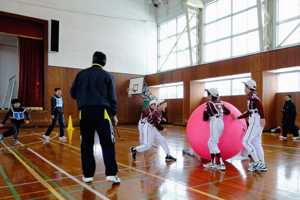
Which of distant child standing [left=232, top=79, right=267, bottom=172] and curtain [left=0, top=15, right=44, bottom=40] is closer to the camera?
distant child standing [left=232, top=79, right=267, bottom=172]

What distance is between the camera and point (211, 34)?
1725 cm

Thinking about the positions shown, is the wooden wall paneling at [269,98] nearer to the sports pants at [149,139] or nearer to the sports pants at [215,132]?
the sports pants at [149,139]

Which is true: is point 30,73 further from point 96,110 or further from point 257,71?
point 96,110

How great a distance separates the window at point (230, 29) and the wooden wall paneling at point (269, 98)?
7.36 feet

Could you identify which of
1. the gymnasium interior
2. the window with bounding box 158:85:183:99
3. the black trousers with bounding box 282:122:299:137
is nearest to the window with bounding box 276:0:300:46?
the gymnasium interior

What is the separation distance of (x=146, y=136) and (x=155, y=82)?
14204 millimetres

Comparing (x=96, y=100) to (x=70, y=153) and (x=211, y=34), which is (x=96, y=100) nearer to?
(x=70, y=153)

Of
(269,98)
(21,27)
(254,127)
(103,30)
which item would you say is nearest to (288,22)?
(269,98)

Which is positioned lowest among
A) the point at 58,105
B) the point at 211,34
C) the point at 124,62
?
the point at 58,105

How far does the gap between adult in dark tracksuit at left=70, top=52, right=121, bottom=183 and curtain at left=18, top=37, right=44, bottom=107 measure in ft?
46.2

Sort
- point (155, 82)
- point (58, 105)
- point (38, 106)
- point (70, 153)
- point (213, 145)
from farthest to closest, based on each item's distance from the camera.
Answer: point (155, 82) < point (38, 106) < point (58, 105) < point (70, 153) < point (213, 145)

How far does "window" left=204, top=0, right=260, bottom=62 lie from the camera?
14.7 m

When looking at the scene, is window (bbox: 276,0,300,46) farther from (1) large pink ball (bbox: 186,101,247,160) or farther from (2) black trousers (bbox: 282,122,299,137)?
(1) large pink ball (bbox: 186,101,247,160)

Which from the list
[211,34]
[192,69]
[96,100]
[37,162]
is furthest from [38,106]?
[96,100]
